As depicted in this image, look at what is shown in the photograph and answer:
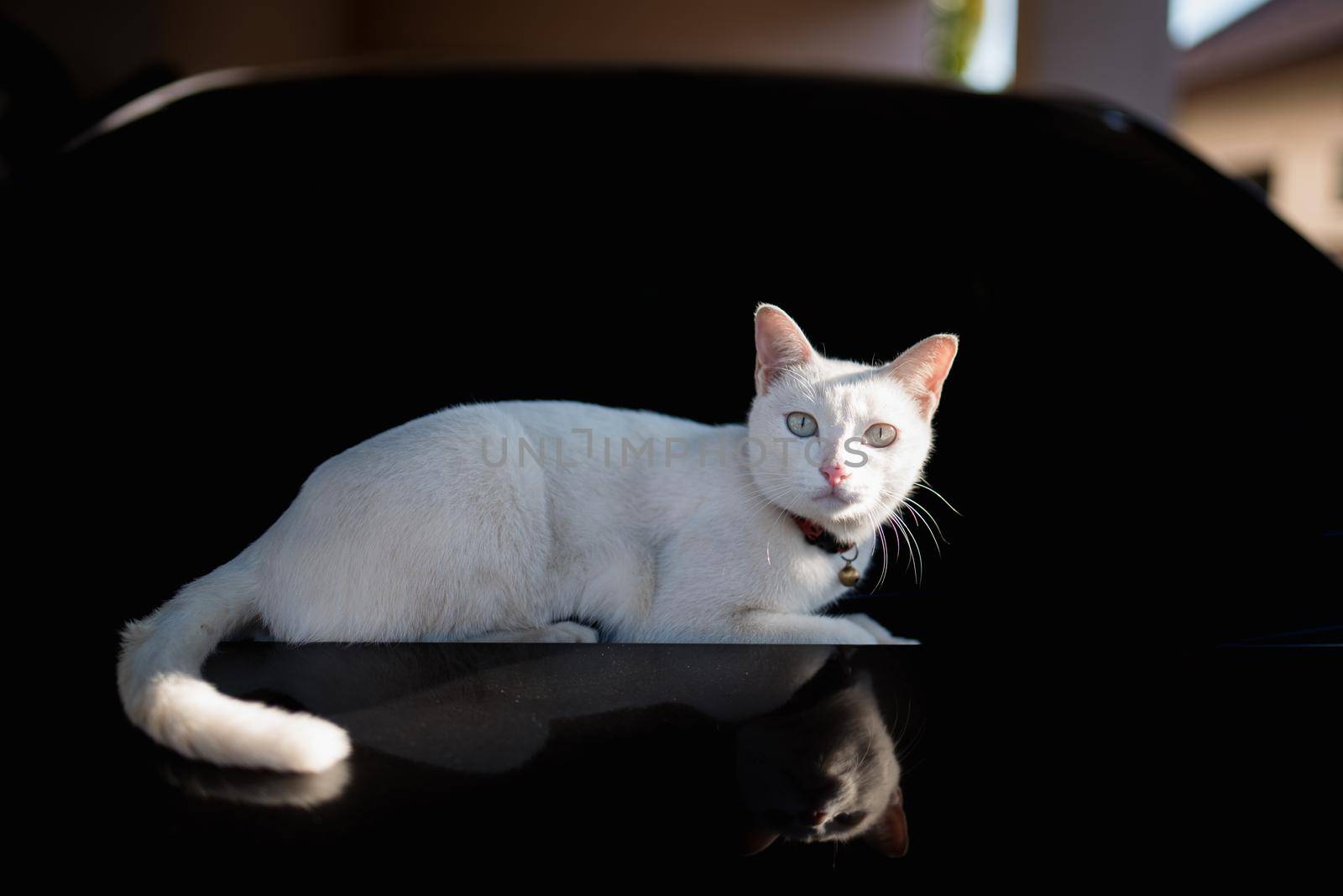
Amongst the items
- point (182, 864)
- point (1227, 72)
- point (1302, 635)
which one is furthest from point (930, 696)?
point (1227, 72)

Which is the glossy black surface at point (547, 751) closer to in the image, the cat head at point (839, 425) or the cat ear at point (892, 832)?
the cat ear at point (892, 832)

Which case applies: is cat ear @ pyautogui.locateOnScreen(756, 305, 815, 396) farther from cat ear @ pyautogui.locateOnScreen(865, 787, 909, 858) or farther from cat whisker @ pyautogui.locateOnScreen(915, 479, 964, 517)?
cat ear @ pyautogui.locateOnScreen(865, 787, 909, 858)

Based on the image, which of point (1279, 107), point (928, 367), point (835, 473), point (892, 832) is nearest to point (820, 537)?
point (835, 473)

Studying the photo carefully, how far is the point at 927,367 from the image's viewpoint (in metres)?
0.78

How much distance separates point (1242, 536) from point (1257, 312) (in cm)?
46

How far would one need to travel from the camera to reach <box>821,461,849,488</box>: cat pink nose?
2.47 ft

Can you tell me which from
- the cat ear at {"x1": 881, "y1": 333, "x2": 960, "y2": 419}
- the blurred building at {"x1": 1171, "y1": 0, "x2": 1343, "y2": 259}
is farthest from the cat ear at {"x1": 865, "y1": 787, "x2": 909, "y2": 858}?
the blurred building at {"x1": 1171, "y1": 0, "x2": 1343, "y2": 259}

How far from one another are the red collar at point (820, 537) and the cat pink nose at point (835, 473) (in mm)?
63

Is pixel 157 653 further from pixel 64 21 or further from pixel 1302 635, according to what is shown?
pixel 64 21

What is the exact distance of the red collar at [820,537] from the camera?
810 mm

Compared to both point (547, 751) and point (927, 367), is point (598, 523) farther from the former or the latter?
point (927, 367)

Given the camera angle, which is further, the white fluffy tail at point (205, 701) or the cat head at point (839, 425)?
the cat head at point (839, 425)

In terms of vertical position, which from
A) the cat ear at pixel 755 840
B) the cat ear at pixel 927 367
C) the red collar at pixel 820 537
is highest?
the cat ear at pixel 927 367

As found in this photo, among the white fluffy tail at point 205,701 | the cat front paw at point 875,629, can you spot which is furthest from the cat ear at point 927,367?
the white fluffy tail at point 205,701
